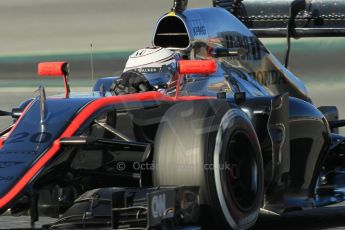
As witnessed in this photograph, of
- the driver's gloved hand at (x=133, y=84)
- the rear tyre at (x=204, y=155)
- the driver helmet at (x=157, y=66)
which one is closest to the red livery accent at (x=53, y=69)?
the driver's gloved hand at (x=133, y=84)

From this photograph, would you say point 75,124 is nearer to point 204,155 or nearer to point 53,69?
point 204,155

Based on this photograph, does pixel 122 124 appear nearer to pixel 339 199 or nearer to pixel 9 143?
pixel 9 143

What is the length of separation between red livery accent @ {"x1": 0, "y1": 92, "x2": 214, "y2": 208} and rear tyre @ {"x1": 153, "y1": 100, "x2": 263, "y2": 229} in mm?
400

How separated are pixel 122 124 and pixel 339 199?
2.00 m

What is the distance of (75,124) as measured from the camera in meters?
5.95

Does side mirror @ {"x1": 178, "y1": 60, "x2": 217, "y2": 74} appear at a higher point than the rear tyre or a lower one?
higher

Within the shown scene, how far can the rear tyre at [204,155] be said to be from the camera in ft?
19.4

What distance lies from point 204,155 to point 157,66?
5.18 ft

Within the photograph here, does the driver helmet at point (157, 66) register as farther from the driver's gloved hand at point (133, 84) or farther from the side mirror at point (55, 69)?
the side mirror at point (55, 69)

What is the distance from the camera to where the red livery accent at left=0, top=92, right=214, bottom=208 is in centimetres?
563

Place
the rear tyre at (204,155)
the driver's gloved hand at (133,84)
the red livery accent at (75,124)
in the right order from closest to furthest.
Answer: the red livery accent at (75,124) < the rear tyre at (204,155) < the driver's gloved hand at (133,84)

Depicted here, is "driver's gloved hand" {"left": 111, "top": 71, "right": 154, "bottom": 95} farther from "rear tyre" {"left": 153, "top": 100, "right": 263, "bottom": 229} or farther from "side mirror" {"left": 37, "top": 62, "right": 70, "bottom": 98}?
"rear tyre" {"left": 153, "top": 100, "right": 263, "bottom": 229}

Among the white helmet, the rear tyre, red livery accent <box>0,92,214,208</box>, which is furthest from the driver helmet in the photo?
the rear tyre

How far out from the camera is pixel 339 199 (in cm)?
748
